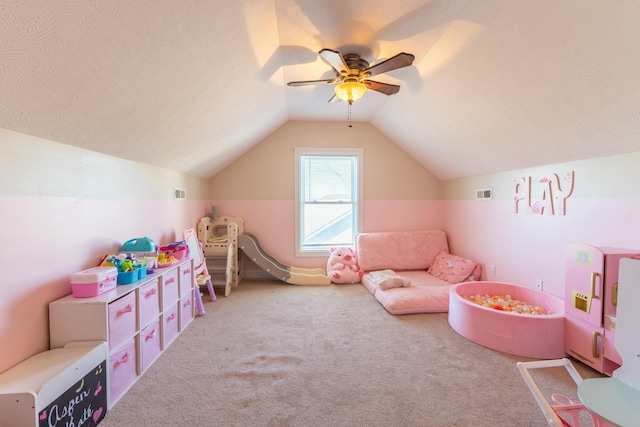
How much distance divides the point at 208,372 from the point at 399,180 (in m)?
3.72

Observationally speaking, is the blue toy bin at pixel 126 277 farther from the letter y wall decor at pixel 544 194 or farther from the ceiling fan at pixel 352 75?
the letter y wall decor at pixel 544 194

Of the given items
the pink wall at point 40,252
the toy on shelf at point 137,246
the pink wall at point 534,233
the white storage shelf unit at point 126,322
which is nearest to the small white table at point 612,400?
the pink wall at point 534,233

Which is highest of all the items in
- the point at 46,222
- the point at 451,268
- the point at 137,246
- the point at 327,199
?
the point at 327,199

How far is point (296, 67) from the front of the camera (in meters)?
2.61

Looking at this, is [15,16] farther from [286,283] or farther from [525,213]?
[525,213]

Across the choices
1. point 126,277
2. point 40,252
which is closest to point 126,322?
point 126,277

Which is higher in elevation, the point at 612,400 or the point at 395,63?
the point at 395,63

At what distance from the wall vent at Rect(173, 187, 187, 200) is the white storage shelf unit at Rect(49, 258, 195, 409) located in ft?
3.51

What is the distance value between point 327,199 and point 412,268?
1.71 m

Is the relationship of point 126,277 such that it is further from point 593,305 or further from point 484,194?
point 484,194

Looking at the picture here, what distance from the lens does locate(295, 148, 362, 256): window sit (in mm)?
4414

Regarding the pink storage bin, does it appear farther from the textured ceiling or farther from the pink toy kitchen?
the pink toy kitchen

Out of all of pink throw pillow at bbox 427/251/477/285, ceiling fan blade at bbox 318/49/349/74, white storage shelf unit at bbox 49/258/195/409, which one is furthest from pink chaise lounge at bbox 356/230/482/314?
ceiling fan blade at bbox 318/49/349/74

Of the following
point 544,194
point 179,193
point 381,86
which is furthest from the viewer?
point 179,193
